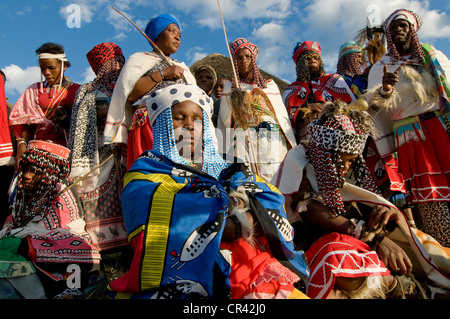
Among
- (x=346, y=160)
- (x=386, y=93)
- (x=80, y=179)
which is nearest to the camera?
(x=346, y=160)

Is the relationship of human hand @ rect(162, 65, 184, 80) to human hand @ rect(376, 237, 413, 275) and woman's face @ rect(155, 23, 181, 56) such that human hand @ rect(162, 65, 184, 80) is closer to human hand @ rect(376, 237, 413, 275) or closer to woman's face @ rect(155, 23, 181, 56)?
woman's face @ rect(155, 23, 181, 56)

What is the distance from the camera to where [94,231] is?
412cm

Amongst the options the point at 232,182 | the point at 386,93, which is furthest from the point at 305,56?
the point at 232,182

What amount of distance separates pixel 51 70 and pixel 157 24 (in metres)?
1.60

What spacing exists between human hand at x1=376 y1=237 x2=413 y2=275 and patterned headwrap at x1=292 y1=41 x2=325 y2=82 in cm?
351

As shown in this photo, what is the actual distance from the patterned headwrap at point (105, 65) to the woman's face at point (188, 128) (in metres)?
2.30

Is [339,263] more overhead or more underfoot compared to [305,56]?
more underfoot

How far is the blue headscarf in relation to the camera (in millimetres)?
4660

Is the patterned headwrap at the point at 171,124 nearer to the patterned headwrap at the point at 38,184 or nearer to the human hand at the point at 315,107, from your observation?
the patterned headwrap at the point at 38,184

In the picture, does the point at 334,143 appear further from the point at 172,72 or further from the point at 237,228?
the point at 172,72

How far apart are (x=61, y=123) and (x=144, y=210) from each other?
3.28m

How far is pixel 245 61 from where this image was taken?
541cm
